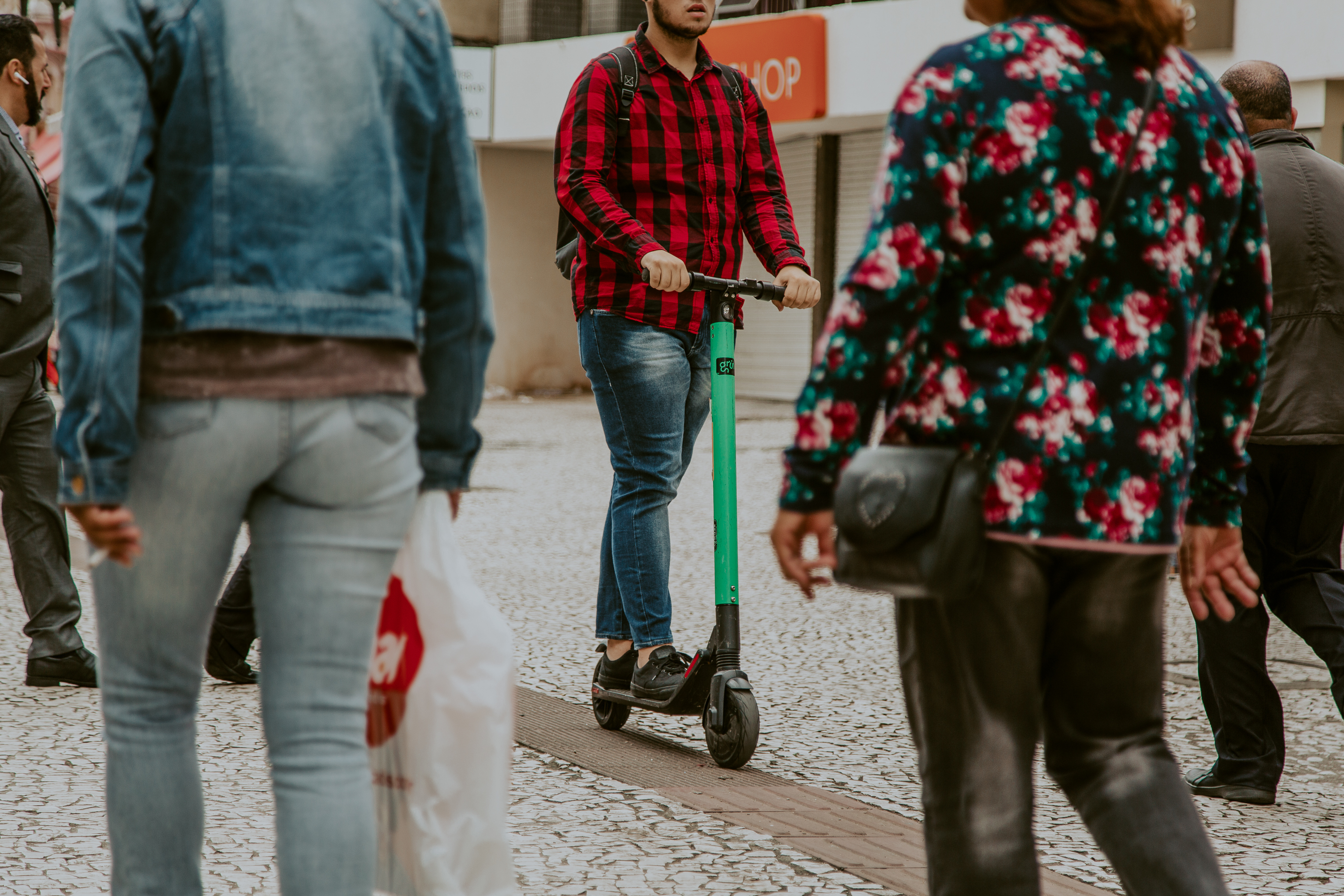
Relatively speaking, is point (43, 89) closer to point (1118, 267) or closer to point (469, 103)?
point (1118, 267)

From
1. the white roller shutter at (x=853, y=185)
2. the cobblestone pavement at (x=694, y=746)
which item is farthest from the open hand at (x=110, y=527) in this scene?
the white roller shutter at (x=853, y=185)

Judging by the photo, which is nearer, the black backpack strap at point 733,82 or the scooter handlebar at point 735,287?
the scooter handlebar at point 735,287

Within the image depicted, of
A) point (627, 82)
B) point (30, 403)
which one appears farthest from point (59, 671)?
point (627, 82)

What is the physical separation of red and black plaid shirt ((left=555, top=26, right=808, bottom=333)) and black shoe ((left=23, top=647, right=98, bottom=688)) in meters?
1.93

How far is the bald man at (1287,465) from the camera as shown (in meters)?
3.85

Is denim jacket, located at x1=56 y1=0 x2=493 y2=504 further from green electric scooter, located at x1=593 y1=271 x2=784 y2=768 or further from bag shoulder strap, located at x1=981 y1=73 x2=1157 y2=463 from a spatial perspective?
green electric scooter, located at x1=593 y1=271 x2=784 y2=768

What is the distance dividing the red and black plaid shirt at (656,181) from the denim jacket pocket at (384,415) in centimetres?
197

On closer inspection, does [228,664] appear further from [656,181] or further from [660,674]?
[656,181]

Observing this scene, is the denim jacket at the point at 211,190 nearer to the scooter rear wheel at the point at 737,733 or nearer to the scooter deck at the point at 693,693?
the scooter rear wheel at the point at 737,733

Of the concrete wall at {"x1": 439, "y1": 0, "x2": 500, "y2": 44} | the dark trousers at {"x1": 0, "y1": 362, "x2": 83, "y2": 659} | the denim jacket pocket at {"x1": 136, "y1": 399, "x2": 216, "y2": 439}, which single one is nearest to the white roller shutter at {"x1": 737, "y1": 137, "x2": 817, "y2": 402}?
the concrete wall at {"x1": 439, "y1": 0, "x2": 500, "y2": 44}

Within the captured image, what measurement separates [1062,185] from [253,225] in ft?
3.39

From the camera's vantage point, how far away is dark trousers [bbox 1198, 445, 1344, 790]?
383 centimetres

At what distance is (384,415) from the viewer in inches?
82.6

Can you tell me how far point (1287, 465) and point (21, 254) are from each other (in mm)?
3636
